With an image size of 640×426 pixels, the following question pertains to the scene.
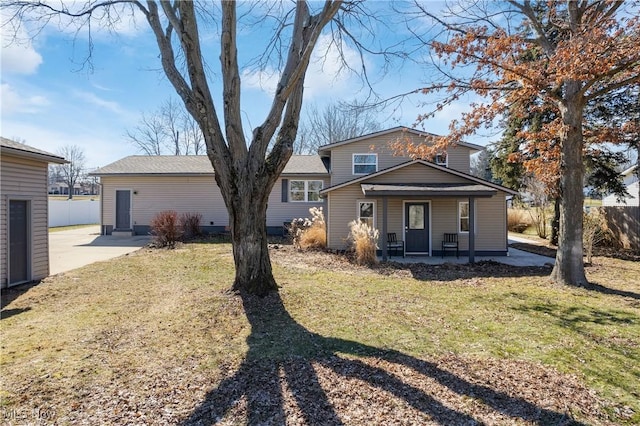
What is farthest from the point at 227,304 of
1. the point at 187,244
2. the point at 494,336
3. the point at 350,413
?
the point at 187,244

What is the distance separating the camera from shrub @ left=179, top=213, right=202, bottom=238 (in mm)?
16609

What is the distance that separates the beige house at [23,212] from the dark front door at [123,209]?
10574 millimetres

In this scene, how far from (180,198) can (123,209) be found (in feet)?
10.1

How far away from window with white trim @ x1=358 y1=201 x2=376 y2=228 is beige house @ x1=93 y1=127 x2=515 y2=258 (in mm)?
40

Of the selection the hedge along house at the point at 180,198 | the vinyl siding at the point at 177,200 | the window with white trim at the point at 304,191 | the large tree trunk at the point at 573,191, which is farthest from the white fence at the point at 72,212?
the large tree trunk at the point at 573,191

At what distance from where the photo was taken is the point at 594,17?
775 cm

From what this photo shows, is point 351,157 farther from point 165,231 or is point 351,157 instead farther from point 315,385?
point 315,385

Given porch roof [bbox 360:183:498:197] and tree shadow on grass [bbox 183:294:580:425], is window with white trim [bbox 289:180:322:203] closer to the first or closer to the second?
porch roof [bbox 360:183:498:197]

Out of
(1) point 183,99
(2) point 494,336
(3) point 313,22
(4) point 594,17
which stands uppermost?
(4) point 594,17

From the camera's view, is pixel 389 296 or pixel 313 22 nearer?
pixel 313 22

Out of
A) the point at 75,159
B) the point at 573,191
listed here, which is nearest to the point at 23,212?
the point at 573,191

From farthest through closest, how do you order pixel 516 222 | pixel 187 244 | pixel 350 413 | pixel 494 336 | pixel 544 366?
pixel 516 222, pixel 187 244, pixel 494 336, pixel 544 366, pixel 350 413

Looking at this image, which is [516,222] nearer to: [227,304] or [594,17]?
[594,17]

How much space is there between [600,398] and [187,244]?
45.8 feet
